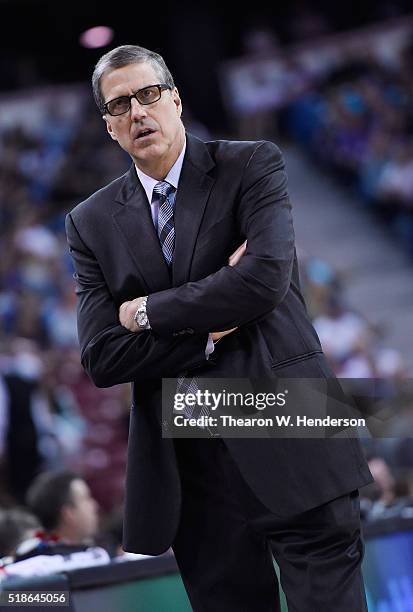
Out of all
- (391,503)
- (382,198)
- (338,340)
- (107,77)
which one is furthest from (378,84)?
(107,77)

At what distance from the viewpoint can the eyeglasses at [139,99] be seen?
104 inches

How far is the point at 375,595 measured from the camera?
383 cm

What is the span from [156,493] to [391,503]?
9.42 ft

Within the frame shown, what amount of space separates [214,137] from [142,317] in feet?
35.5

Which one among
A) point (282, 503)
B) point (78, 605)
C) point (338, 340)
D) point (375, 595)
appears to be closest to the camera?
point (282, 503)

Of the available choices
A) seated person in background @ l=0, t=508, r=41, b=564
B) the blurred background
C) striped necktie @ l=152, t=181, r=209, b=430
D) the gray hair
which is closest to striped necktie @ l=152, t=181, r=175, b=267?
striped necktie @ l=152, t=181, r=209, b=430

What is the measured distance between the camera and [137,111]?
103 inches

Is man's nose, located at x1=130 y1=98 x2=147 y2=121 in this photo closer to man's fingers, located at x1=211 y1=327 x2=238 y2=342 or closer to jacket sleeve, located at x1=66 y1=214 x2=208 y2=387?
jacket sleeve, located at x1=66 y1=214 x2=208 y2=387

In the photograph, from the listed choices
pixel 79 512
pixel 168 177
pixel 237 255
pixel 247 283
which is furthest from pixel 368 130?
pixel 247 283

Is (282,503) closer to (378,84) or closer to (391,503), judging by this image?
(391,503)

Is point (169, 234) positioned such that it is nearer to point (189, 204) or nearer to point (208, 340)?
point (189, 204)

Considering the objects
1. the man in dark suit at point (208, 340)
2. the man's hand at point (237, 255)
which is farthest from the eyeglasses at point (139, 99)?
the man's hand at point (237, 255)

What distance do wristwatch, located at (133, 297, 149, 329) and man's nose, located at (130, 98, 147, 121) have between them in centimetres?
43

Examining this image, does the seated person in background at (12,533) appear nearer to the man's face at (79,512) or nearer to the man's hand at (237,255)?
the man's face at (79,512)
